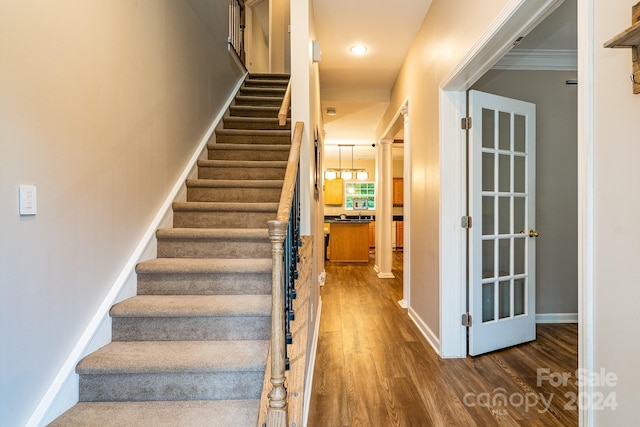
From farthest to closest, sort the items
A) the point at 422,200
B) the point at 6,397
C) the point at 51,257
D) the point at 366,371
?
the point at 422,200
the point at 366,371
the point at 51,257
the point at 6,397

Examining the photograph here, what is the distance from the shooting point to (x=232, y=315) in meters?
1.83

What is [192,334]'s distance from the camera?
1.84m

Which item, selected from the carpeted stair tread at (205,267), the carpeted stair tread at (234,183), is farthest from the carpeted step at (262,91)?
the carpeted stair tread at (205,267)

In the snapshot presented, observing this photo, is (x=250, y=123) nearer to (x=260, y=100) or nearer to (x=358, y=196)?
(x=260, y=100)

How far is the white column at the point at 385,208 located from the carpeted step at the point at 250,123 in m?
2.55

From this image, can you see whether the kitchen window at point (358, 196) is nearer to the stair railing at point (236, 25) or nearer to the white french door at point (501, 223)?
the stair railing at point (236, 25)

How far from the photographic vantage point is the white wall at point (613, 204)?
96 centimetres

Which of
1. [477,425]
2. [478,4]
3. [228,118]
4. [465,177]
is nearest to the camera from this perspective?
[477,425]

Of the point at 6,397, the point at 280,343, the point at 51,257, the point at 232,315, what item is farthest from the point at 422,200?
the point at 6,397

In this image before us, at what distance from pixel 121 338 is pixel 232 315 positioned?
65 cm

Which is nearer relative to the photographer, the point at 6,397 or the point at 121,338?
the point at 6,397

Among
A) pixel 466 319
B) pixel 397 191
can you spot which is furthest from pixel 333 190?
pixel 466 319

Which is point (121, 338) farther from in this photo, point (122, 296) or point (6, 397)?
point (6, 397)

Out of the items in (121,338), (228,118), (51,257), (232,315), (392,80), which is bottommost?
(121,338)
